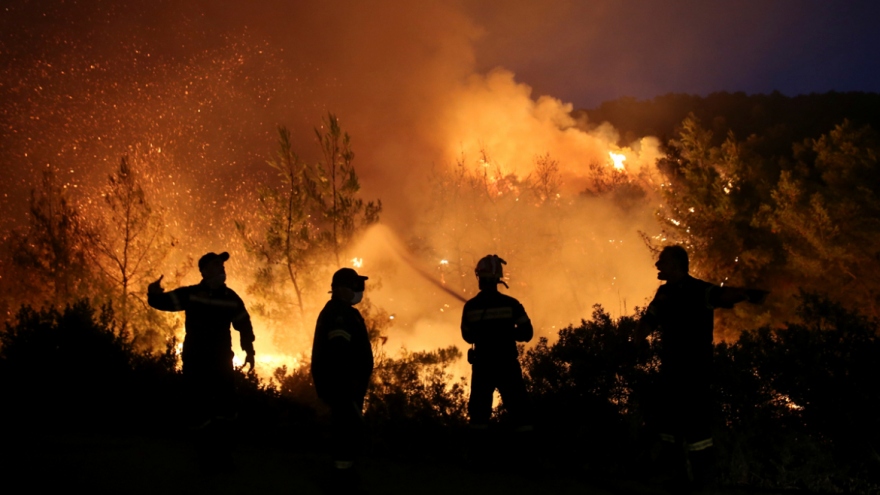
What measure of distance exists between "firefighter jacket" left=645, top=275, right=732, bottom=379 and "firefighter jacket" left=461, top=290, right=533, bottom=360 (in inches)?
44.8

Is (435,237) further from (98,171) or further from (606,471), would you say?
(606,471)

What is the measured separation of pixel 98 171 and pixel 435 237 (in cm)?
1811

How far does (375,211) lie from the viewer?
587 inches

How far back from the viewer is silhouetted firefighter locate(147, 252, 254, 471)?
530cm

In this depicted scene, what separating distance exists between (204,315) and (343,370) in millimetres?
1221

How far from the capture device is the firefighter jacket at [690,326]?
502 centimetres

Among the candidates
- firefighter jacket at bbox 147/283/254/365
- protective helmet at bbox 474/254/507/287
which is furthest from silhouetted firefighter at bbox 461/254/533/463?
firefighter jacket at bbox 147/283/254/365

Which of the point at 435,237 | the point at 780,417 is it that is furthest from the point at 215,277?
the point at 435,237

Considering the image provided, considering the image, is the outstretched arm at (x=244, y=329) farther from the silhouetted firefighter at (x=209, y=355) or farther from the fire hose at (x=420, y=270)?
the fire hose at (x=420, y=270)

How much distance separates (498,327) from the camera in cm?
579

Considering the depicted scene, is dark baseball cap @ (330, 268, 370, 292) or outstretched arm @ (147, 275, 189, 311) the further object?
outstretched arm @ (147, 275, 189, 311)

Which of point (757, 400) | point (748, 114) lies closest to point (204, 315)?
point (757, 400)

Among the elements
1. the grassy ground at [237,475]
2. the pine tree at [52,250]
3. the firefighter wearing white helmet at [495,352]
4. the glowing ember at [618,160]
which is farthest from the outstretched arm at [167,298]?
the glowing ember at [618,160]

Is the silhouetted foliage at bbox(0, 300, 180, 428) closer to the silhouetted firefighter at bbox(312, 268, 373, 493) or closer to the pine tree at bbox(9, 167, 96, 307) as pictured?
the silhouetted firefighter at bbox(312, 268, 373, 493)
